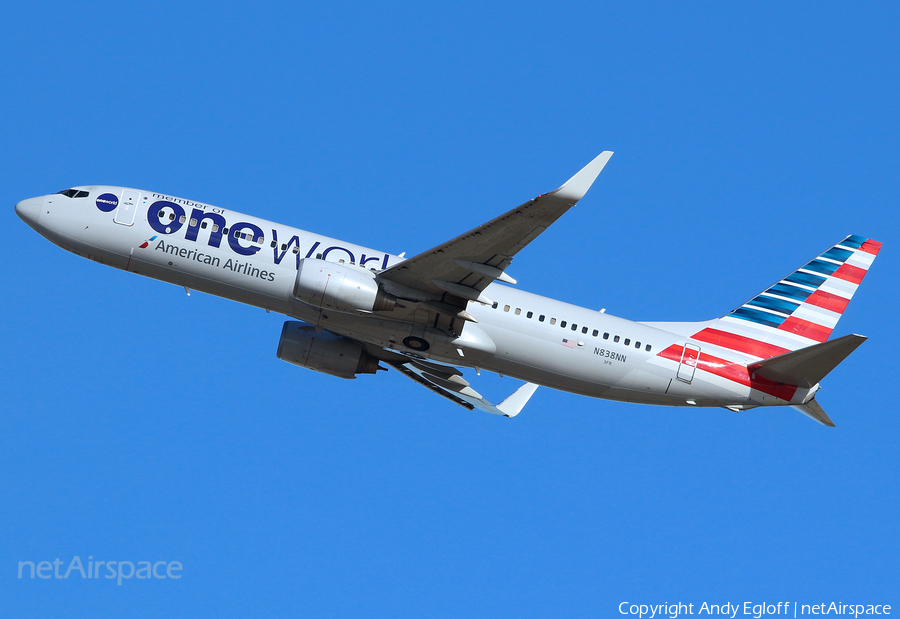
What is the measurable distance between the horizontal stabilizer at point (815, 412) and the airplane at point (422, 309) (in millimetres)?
56

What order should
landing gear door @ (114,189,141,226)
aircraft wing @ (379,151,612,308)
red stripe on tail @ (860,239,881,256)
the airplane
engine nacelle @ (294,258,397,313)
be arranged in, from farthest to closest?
1. red stripe on tail @ (860,239,881,256)
2. landing gear door @ (114,189,141,226)
3. the airplane
4. engine nacelle @ (294,258,397,313)
5. aircraft wing @ (379,151,612,308)

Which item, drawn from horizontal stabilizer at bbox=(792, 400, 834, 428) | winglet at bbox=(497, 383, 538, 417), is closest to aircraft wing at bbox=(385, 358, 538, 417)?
winglet at bbox=(497, 383, 538, 417)

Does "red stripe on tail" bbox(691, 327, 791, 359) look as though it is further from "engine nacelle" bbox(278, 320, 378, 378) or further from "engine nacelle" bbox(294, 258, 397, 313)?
"engine nacelle" bbox(278, 320, 378, 378)

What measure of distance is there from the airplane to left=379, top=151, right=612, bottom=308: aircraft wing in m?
0.07

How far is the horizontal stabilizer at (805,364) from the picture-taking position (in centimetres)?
2923

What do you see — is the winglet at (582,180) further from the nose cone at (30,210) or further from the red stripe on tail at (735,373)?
the nose cone at (30,210)

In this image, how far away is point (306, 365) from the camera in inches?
1329

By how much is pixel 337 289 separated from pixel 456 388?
915 cm

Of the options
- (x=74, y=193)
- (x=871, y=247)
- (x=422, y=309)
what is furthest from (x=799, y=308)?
(x=74, y=193)

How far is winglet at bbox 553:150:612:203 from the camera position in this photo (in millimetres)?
23938

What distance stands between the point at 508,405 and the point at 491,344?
6233 mm

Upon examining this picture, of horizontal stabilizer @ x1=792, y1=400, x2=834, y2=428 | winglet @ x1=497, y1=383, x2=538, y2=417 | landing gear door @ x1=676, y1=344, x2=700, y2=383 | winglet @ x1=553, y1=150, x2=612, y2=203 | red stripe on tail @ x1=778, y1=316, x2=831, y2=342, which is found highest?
red stripe on tail @ x1=778, y1=316, x2=831, y2=342

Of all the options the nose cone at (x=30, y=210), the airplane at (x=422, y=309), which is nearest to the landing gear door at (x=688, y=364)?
the airplane at (x=422, y=309)

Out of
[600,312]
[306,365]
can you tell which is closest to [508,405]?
[600,312]
